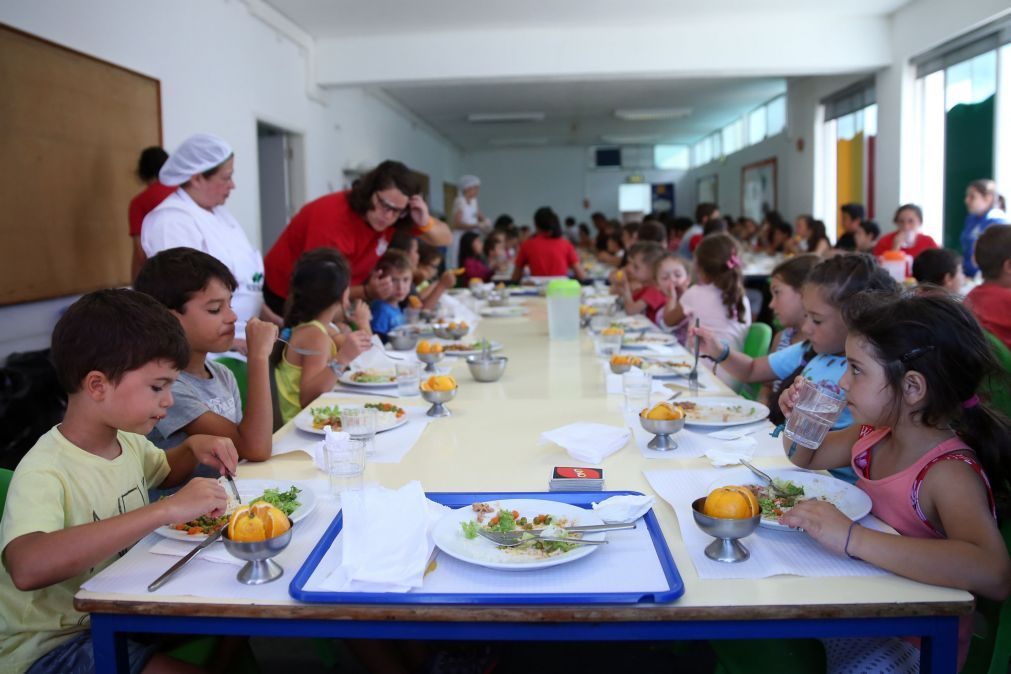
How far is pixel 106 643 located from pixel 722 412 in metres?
1.39

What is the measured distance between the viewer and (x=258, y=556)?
1116 millimetres

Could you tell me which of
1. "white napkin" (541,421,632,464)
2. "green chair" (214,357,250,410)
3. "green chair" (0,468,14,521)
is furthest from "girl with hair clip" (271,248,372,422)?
"green chair" (0,468,14,521)

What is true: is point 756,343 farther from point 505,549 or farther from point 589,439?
point 505,549

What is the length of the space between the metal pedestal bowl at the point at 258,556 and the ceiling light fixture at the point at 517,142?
51.5 feet

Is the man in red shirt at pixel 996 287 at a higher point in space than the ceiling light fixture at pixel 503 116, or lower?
lower

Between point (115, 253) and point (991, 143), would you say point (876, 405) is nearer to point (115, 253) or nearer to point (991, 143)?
point (115, 253)

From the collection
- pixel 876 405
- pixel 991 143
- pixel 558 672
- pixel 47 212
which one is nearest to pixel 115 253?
pixel 47 212

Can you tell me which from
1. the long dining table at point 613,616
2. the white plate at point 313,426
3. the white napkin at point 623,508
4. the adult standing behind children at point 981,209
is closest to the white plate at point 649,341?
the white plate at point 313,426

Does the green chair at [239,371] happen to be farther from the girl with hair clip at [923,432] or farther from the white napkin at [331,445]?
the girl with hair clip at [923,432]

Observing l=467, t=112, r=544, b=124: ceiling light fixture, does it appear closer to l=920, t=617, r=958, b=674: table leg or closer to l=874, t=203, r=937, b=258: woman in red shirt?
l=874, t=203, r=937, b=258: woman in red shirt

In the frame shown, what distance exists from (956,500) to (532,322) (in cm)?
299

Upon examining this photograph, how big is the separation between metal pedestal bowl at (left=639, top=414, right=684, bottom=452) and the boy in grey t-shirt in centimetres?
80

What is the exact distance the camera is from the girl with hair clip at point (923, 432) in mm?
1225

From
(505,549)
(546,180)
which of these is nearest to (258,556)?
(505,549)
